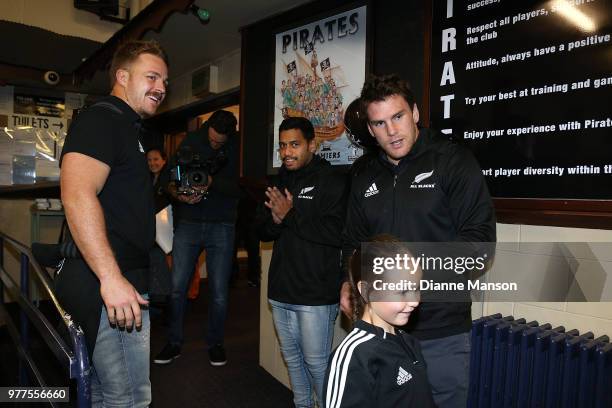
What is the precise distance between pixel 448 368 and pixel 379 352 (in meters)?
0.39

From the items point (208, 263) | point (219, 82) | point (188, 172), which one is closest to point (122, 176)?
point (188, 172)

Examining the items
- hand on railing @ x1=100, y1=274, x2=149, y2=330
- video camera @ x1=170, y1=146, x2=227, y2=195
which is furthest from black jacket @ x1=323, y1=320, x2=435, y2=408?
video camera @ x1=170, y1=146, x2=227, y2=195

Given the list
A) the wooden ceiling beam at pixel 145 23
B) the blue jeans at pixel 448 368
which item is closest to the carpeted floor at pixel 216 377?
Result: the blue jeans at pixel 448 368

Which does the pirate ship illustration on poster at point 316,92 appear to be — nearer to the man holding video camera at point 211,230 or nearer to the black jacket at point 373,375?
the man holding video camera at point 211,230

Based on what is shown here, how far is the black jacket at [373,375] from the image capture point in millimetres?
1089

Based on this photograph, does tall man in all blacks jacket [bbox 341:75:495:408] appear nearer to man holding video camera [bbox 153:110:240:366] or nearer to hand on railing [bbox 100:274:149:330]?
hand on railing [bbox 100:274:149:330]

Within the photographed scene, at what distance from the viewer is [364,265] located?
1.26 m

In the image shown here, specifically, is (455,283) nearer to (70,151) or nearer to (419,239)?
(419,239)

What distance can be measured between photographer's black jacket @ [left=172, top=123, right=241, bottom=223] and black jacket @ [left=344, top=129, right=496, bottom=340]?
159 cm

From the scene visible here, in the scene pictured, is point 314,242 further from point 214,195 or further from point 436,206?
point 214,195

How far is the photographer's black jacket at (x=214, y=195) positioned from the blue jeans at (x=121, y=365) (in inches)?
58.1

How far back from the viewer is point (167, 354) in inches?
119

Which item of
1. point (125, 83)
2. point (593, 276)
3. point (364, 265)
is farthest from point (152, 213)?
point (593, 276)

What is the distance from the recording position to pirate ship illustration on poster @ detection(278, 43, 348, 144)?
2.46 meters
